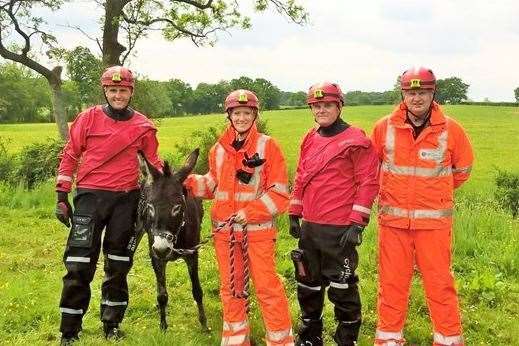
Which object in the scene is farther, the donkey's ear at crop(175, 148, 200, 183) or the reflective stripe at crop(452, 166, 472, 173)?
the donkey's ear at crop(175, 148, 200, 183)

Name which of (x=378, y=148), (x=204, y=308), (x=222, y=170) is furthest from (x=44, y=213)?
(x=378, y=148)

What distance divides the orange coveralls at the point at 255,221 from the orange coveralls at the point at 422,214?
0.92 m

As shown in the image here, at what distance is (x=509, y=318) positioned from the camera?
19.4ft

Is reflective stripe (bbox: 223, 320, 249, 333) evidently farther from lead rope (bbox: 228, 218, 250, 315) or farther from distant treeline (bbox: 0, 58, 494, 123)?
distant treeline (bbox: 0, 58, 494, 123)

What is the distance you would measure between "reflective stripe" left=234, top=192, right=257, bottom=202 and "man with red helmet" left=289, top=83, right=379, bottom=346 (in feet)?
1.58

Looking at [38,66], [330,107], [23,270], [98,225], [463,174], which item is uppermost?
[38,66]

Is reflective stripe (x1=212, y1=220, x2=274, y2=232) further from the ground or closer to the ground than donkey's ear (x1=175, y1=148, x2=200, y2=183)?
closer to the ground

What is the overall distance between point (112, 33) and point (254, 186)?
51.8 feet

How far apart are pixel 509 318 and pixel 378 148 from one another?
2630 mm

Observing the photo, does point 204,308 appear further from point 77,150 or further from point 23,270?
point 23,270

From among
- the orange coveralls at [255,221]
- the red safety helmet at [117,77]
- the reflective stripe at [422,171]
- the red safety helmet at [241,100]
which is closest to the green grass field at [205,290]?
the orange coveralls at [255,221]

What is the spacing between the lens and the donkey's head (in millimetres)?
4539

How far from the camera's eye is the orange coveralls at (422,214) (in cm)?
463

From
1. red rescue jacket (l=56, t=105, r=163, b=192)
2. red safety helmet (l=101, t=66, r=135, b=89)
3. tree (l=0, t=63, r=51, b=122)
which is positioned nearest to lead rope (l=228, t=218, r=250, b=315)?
red rescue jacket (l=56, t=105, r=163, b=192)
